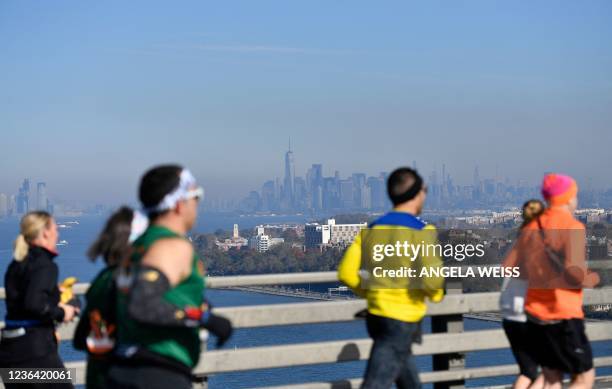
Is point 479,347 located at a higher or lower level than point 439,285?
lower

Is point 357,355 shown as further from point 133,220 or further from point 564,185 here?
point 133,220

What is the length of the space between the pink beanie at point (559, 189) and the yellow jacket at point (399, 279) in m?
0.89

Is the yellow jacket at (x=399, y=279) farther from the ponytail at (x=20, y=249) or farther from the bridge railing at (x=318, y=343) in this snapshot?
the ponytail at (x=20, y=249)

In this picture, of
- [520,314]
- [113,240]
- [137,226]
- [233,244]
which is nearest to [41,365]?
[113,240]

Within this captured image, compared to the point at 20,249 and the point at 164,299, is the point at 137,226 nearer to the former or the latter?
the point at 164,299

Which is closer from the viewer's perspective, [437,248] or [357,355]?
[437,248]

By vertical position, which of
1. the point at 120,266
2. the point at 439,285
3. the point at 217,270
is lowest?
the point at 217,270

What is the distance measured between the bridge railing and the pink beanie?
137 cm

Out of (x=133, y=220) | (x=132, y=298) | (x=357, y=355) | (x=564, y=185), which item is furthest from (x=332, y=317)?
(x=132, y=298)

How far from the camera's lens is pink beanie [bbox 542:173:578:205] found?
6.31 meters

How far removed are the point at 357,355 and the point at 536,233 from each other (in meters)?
1.74

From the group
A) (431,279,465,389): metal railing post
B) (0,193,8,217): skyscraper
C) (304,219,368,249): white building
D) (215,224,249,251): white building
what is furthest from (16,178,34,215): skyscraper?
(431,279,465,389): metal railing post

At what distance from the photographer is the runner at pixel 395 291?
229 inches

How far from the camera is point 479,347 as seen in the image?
7848 millimetres
